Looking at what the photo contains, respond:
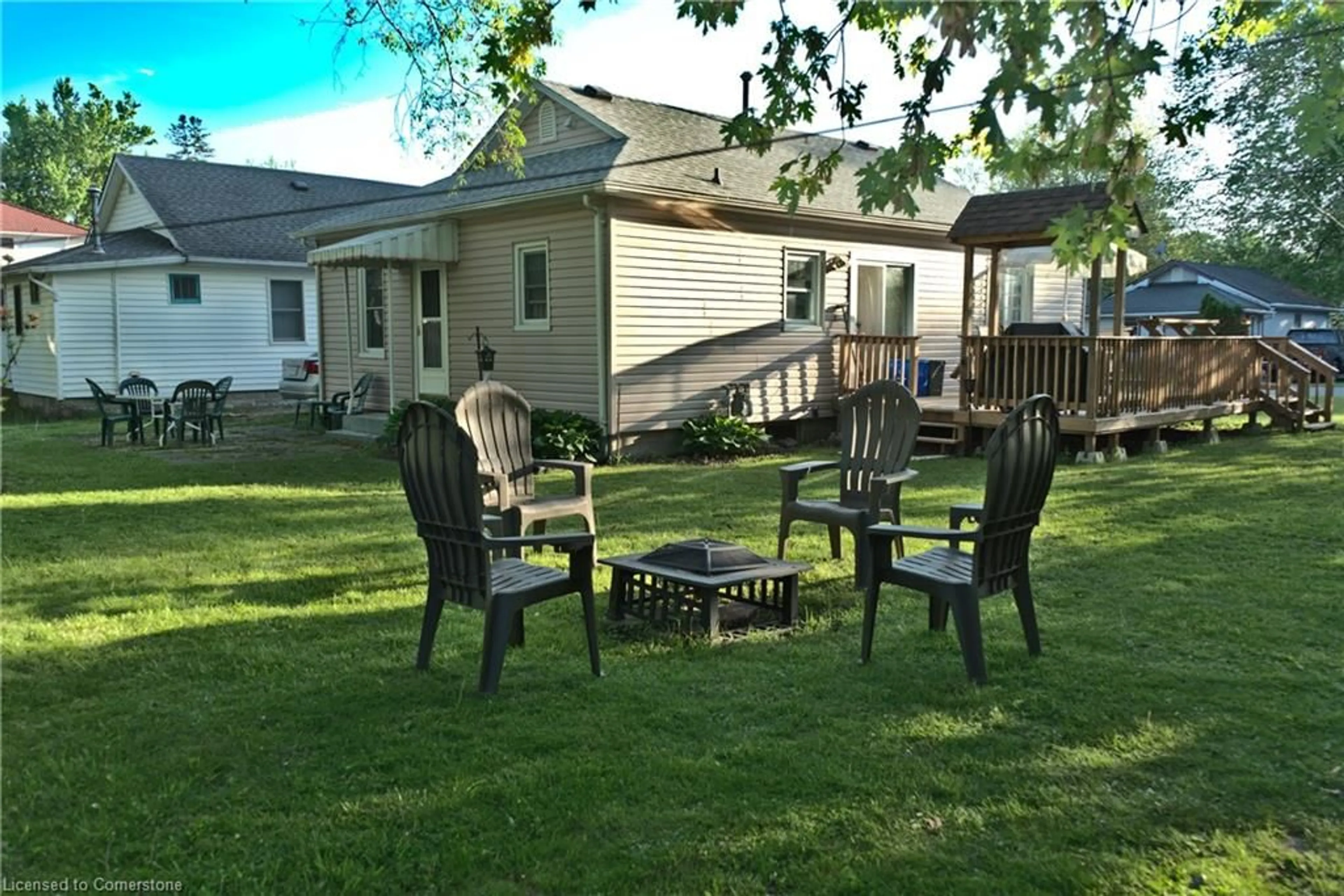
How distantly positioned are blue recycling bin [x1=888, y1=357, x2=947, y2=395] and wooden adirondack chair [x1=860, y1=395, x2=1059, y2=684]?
30.5ft

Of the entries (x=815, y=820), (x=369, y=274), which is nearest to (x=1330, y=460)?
(x=815, y=820)

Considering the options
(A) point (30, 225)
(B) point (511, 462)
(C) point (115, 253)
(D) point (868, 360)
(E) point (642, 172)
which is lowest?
(B) point (511, 462)

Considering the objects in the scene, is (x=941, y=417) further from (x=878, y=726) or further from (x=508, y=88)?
(x=878, y=726)

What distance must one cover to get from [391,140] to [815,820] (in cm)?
889

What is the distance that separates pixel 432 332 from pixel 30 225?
78.8 ft

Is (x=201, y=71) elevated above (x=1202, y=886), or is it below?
above

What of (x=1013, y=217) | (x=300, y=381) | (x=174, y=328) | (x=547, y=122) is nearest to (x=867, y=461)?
(x=1013, y=217)

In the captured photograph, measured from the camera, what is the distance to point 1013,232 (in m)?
11.2

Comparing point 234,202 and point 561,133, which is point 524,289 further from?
point 234,202

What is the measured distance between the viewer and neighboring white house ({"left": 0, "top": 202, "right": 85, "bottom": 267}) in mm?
29297

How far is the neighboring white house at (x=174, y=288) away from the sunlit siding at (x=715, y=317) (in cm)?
612

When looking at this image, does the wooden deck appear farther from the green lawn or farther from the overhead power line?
the green lawn

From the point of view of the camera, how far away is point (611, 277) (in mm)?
10977

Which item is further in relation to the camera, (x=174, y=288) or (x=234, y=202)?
(x=234, y=202)
